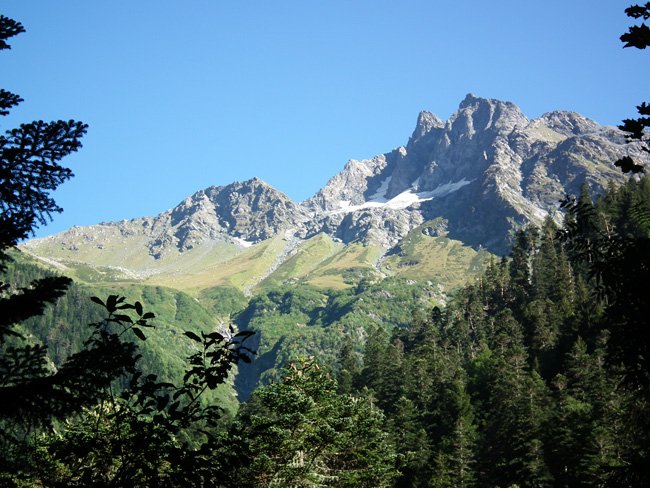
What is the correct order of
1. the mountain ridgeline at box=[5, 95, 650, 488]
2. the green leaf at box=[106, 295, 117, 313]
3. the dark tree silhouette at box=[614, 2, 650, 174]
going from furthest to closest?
the dark tree silhouette at box=[614, 2, 650, 174]
the mountain ridgeline at box=[5, 95, 650, 488]
the green leaf at box=[106, 295, 117, 313]

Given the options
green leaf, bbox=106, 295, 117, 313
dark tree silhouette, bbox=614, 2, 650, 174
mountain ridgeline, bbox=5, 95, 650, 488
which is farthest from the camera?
dark tree silhouette, bbox=614, 2, 650, 174

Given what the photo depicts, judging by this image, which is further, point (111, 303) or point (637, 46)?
point (637, 46)

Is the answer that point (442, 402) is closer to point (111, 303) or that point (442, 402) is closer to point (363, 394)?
point (363, 394)

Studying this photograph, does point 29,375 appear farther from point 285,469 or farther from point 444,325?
point 444,325

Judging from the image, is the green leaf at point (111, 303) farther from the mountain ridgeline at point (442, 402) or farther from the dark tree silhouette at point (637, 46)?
the dark tree silhouette at point (637, 46)

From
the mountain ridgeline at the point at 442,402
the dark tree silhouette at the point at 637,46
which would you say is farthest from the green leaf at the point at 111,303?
the dark tree silhouette at the point at 637,46

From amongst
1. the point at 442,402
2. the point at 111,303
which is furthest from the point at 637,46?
the point at 442,402

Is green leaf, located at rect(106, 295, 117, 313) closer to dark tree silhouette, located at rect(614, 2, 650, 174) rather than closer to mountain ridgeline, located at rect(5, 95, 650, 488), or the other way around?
mountain ridgeline, located at rect(5, 95, 650, 488)

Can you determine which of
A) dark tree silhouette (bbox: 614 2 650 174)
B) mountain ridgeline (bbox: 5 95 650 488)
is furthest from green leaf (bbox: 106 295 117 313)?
dark tree silhouette (bbox: 614 2 650 174)

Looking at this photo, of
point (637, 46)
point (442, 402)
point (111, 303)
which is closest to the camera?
point (111, 303)

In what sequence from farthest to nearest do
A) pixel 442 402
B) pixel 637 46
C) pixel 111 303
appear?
pixel 442 402 → pixel 637 46 → pixel 111 303

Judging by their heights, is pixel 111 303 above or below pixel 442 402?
below

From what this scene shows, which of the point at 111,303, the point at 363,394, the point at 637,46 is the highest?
the point at 637,46

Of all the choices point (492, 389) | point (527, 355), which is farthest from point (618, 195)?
point (492, 389)
